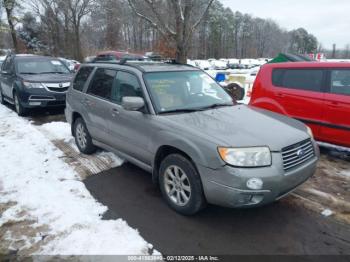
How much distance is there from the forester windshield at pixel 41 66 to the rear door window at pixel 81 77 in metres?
4.15

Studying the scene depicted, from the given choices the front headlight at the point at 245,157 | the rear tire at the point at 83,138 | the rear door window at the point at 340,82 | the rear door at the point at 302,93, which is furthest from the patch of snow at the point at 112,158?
the rear door window at the point at 340,82

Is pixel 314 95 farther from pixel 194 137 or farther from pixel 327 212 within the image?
pixel 194 137

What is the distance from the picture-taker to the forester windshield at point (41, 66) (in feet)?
29.9

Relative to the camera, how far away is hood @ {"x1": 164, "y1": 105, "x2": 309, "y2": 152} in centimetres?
315

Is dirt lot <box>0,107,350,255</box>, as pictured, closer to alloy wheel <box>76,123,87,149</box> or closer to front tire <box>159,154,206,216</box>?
front tire <box>159,154,206,216</box>

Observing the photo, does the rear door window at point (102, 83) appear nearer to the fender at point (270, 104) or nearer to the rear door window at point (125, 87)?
the rear door window at point (125, 87)

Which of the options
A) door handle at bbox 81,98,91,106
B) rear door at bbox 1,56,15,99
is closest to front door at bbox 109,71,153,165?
door handle at bbox 81,98,91,106

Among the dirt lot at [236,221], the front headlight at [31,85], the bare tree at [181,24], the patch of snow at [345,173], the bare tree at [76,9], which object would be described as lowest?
the dirt lot at [236,221]

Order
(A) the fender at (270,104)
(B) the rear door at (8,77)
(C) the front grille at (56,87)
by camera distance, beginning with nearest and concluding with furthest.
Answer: (A) the fender at (270,104)
(C) the front grille at (56,87)
(B) the rear door at (8,77)

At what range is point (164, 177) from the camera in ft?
12.1

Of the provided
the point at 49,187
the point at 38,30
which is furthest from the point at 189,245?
the point at 38,30

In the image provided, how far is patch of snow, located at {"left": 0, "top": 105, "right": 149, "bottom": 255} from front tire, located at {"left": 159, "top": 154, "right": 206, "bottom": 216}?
2.01 ft

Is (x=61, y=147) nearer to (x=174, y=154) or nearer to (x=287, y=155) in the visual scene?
(x=174, y=154)

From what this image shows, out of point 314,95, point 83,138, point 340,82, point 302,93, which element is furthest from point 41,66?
point 340,82
